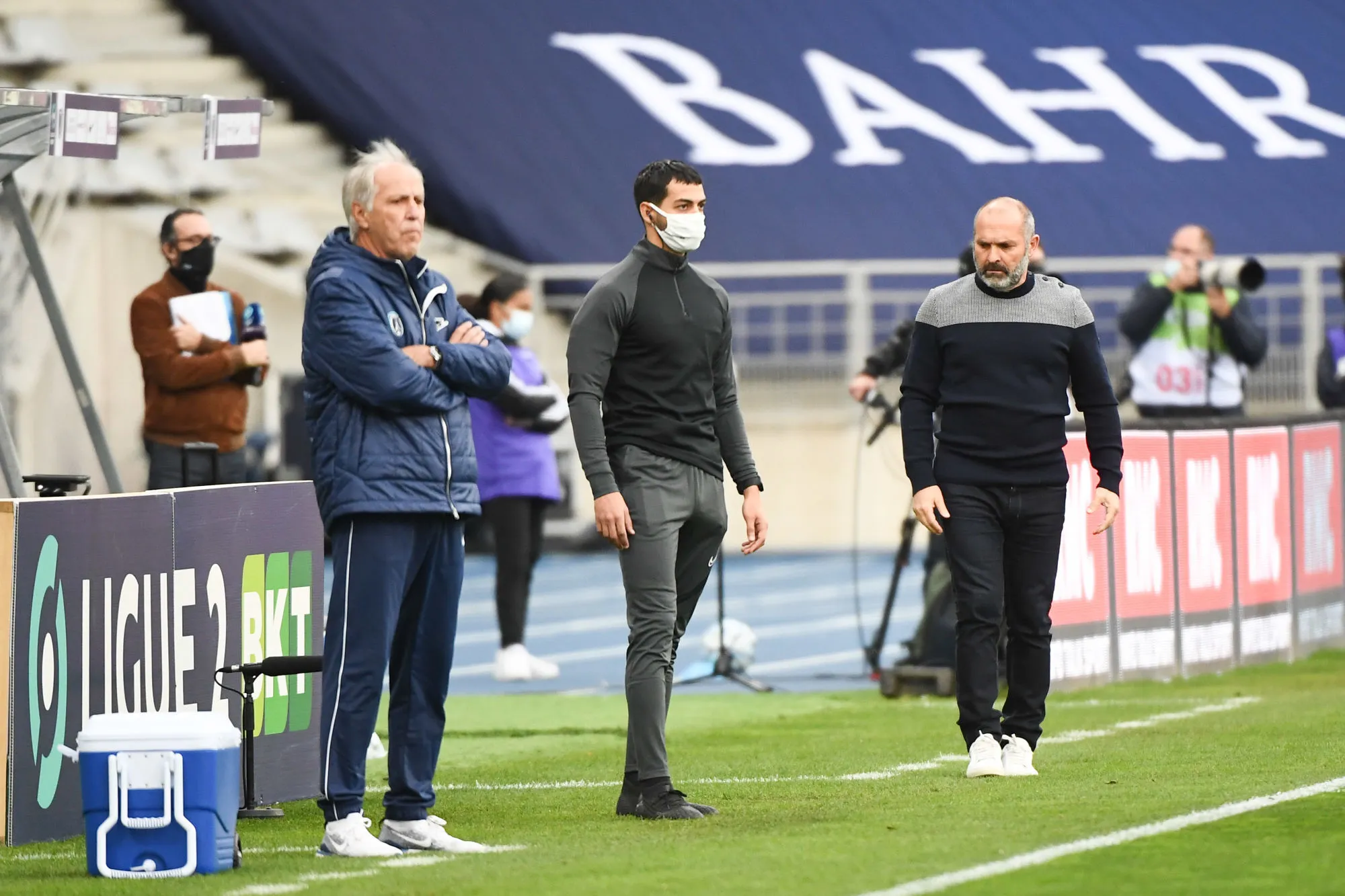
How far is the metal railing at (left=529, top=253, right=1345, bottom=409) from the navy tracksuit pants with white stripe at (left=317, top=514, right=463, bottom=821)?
15783 mm

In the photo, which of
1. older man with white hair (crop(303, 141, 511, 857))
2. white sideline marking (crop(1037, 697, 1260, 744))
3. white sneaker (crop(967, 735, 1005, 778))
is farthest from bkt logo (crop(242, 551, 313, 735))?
white sideline marking (crop(1037, 697, 1260, 744))

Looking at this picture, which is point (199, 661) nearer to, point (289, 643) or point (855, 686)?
point (289, 643)

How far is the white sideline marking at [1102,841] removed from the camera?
6.05 meters

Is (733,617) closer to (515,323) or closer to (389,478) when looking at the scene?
(515,323)

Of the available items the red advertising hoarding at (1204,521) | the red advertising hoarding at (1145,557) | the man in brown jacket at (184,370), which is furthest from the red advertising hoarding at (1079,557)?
the man in brown jacket at (184,370)

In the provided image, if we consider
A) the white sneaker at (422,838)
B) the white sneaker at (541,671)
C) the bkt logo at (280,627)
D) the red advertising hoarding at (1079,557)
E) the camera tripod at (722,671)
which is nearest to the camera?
the white sneaker at (422,838)

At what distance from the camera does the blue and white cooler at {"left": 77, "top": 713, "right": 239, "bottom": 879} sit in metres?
6.77

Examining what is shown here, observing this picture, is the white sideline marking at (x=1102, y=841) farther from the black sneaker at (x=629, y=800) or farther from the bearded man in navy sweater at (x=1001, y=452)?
the black sneaker at (x=629, y=800)

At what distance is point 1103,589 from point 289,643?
482 centimetres

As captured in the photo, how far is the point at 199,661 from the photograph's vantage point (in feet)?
27.0

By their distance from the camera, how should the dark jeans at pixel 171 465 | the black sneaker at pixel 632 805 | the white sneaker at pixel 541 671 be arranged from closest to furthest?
the black sneaker at pixel 632 805 < the dark jeans at pixel 171 465 < the white sneaker at pixel 541 671

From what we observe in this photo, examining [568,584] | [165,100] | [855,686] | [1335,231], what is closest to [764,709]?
[855,686]

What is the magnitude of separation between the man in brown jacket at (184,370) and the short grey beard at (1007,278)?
4188 mm

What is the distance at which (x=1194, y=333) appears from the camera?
15.1m
